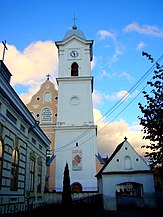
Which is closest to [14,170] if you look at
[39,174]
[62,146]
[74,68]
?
[39,174]

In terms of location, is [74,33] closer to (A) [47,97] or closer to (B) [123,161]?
(A) [47,97]

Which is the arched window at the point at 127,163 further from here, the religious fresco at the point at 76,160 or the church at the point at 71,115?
the religious fresco at the point at 76,160

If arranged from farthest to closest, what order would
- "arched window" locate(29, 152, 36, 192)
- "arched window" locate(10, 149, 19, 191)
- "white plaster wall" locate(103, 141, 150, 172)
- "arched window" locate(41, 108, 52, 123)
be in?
"arched window" locate(41, 108, 52, 123), "white plaster wall" locate(103, 141, 150, 172), "arched window" locate(29, 152, 36, 192), "arched window" locate(10, 149, 19, 191)

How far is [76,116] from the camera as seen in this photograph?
1421 inches

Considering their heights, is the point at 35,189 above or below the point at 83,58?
below

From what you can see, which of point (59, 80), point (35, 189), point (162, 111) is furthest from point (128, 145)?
point (59, 80)

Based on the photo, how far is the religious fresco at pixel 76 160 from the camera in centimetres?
3278

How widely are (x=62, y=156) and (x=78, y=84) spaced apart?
39.2ft

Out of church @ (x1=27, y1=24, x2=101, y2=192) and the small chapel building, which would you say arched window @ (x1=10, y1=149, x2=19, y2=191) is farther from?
church @ (x1=27, y1=24, x2=101, y2=192)

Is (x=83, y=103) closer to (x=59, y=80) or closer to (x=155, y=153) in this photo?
(x=59, y=80)

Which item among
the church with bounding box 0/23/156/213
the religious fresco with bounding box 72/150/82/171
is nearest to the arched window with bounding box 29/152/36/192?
the church with bounding box 0/23/156/213

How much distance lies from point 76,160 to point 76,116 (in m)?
6.74

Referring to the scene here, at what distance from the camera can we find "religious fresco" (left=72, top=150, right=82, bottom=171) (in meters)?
32.8

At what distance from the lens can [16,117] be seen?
46.3ft
